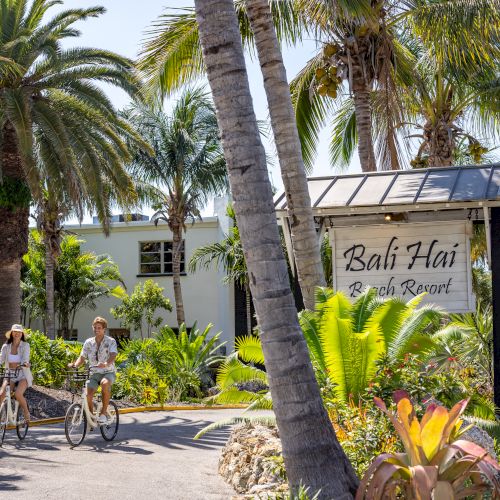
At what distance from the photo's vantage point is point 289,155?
1016cm

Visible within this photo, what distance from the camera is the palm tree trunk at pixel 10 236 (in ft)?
62.4

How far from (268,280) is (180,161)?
26.5 metres

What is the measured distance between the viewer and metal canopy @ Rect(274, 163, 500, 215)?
9.93m

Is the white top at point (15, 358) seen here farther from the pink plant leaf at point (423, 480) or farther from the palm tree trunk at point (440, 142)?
the palm tree trunk at point (440, 142)

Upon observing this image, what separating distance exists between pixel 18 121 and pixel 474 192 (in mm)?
10826

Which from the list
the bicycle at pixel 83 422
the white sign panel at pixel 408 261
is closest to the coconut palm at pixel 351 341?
the white sign panel at pixel 408 261

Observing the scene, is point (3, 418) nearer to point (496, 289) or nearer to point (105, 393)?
point (105, 393)

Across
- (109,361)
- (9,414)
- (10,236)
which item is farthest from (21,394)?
(10,236)

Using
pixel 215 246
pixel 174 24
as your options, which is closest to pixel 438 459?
pixel 174 24

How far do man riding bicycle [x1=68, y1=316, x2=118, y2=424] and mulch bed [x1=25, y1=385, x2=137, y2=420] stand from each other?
414cm

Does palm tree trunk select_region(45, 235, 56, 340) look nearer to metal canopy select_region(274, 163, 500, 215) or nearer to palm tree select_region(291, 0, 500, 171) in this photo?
palm tree select_region(291, 0, 500, 171)

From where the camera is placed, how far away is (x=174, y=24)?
14.4 metres

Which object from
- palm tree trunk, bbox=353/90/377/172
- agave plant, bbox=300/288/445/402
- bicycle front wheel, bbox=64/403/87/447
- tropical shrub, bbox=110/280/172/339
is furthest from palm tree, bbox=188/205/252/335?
agave plant, bbox=300/288/445/402

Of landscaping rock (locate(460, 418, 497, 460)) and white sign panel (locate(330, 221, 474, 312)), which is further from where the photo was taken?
white sign panel (locate(330, 221, 474, 312))
